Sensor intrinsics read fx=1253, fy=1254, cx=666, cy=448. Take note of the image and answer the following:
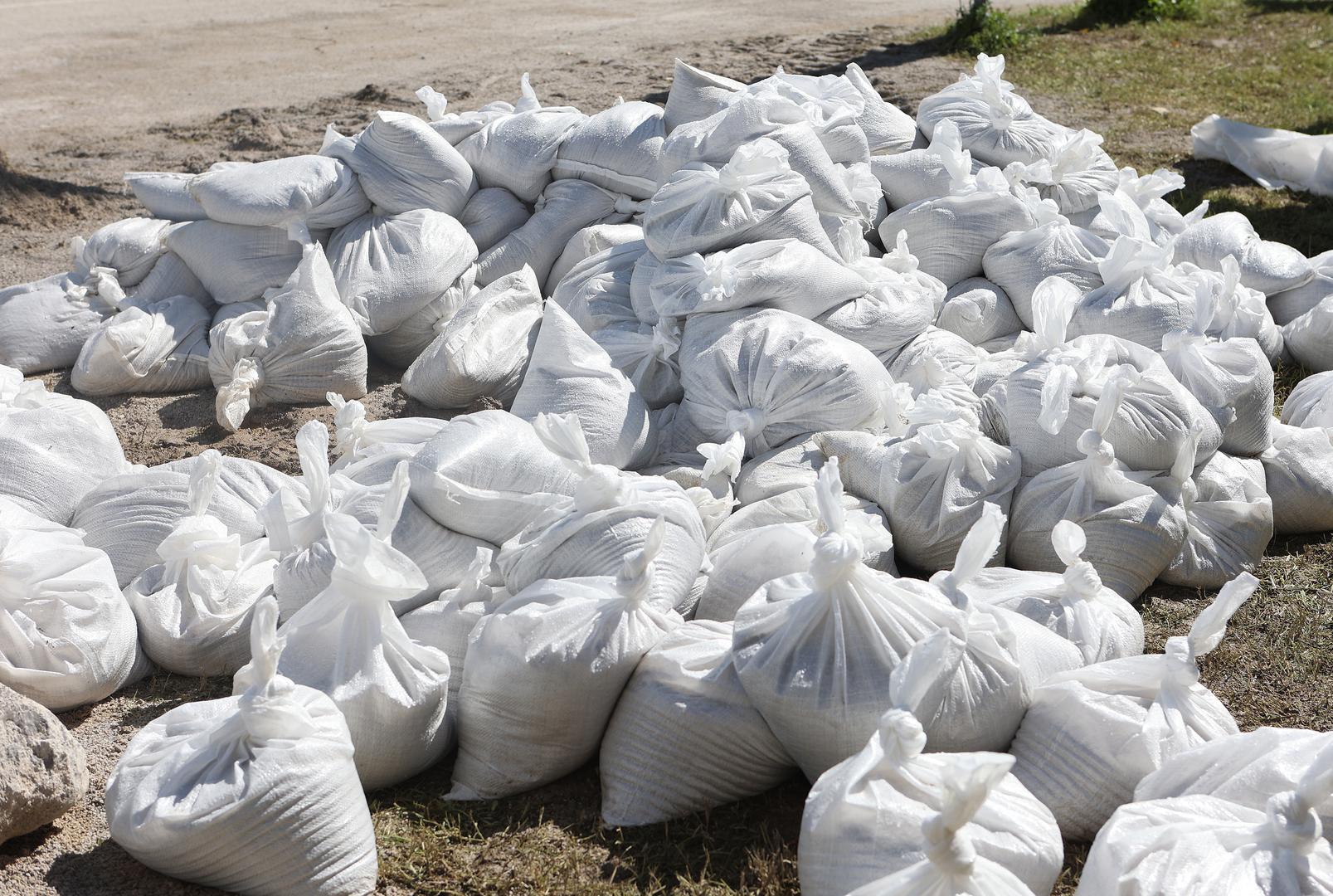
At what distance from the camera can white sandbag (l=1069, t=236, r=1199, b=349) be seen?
3455 mm

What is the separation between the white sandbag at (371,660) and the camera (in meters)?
2.22

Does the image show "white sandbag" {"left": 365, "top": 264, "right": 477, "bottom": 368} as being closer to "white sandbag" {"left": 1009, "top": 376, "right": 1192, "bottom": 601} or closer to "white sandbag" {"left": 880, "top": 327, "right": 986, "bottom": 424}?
"white sandbag" {"left": 880, "top": 327, "right": 986, "bottom": 424}

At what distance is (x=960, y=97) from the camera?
14.7ft

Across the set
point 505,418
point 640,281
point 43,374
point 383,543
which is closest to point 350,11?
point 43,374

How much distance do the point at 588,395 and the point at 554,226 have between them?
119 centimetres

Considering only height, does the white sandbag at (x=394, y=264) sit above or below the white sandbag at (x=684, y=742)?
above

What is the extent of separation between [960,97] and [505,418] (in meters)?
2.46

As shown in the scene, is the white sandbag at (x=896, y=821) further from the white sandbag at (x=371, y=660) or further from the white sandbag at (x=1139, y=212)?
the white sandbag at (x=1139, y=212)

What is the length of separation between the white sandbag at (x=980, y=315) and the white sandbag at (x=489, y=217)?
4.75ft

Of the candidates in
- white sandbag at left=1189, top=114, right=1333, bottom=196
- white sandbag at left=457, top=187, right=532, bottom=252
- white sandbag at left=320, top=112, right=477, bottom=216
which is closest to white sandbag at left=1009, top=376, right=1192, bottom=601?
white sandbag at left=457, top=187, right=532, bottom=252

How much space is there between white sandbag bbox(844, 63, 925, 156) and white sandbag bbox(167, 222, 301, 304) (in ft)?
6.48

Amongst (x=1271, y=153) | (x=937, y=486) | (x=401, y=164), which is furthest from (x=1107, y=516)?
(x=1271, y=153)

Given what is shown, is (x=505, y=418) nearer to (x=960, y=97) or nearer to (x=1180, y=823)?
(x=1180, y=823)

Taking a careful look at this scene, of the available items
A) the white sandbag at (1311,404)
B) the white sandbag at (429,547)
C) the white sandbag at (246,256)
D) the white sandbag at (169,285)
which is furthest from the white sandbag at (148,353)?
the white sandbag at (1311,404)
